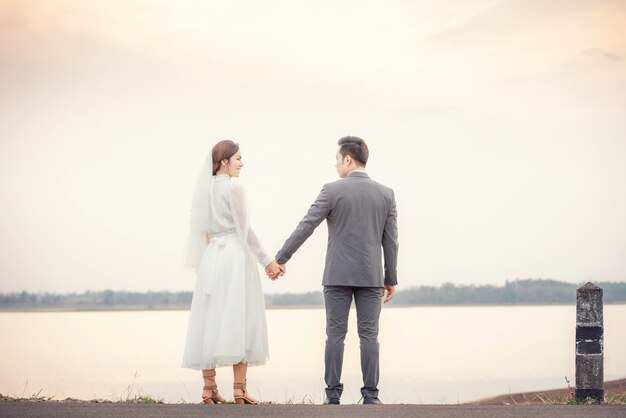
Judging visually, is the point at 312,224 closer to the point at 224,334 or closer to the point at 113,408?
the point at 224,334

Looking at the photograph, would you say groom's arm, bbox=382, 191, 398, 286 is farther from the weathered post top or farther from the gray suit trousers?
the weathered post top

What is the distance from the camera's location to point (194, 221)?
9508 millimetres

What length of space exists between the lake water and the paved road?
796 millimetres

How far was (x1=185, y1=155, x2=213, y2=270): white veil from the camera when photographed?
30.9 ft

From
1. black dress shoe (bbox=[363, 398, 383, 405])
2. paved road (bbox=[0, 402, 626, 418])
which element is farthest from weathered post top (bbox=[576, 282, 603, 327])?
black dress shoe (bbox=[363, 398, 383, 405])

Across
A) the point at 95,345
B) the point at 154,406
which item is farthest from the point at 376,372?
the point at 95,345

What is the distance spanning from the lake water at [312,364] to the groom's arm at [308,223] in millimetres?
929

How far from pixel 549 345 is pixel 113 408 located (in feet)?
239

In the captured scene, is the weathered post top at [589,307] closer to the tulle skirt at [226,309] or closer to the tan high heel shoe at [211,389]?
→ the tulle skirt at [226,309]

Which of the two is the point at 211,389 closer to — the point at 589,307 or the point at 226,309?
the point at 226,309

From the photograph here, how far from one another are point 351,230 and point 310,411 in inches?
74.2

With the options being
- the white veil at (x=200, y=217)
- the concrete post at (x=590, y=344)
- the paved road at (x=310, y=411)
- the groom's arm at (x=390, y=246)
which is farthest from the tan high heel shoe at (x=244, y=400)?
the concrete post at (x=590, y=344)

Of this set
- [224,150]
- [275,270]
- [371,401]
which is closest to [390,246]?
[275,270]

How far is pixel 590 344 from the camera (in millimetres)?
9992
